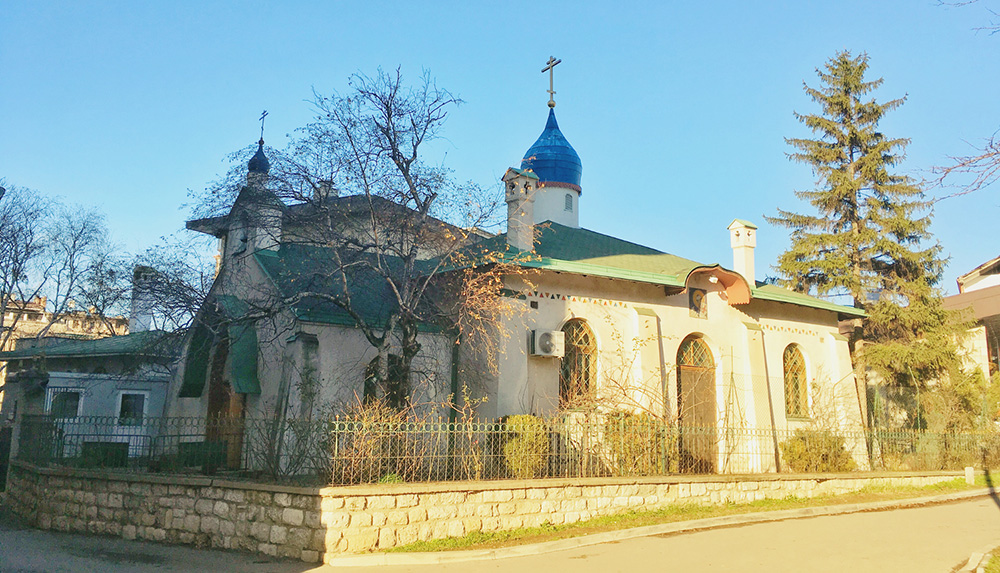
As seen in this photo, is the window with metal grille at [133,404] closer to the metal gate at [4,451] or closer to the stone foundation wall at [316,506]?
the metal gate at [4,451]

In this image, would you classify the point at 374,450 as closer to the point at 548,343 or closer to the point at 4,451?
the point at 548,343

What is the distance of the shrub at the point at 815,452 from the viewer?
53.7ft

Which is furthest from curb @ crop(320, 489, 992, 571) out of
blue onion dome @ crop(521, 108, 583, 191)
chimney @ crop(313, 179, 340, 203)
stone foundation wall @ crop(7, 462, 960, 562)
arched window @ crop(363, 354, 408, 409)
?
blue onion dome @ crop(521, 108, 583, 191)

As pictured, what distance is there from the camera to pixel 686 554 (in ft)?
32.3

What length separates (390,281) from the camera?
500 inches

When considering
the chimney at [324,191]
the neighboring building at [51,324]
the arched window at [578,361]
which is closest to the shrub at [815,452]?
the arched window at [578,361]

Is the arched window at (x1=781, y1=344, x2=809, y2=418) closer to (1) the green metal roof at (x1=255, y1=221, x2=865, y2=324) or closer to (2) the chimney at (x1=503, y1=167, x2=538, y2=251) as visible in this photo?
(1) the green metal roof at (x1=255, y1=221, x2=865, y2=324)

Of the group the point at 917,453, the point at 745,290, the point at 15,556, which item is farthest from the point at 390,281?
the point at 917,453

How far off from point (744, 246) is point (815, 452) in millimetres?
5475

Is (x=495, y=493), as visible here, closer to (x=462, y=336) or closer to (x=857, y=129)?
(x=462, y=336)

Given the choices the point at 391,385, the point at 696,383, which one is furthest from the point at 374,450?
the point at 696,383

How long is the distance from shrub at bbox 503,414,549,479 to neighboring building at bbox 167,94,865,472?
2.57m

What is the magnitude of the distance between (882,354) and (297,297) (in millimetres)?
17653

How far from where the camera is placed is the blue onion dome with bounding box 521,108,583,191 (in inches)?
861
